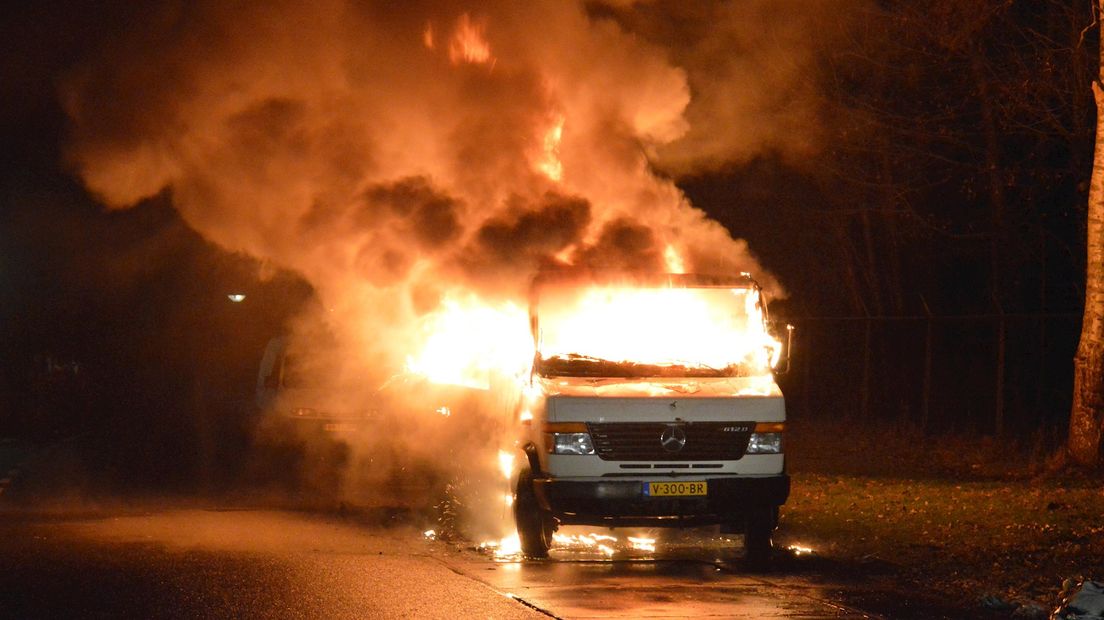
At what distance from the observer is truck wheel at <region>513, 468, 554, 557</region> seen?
38.1ft

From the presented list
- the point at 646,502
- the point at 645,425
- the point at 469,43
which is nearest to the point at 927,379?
the point at 469,43

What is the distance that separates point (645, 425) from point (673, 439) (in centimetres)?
25

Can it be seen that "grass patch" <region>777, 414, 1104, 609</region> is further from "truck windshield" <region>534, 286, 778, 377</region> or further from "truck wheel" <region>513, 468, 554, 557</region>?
"truck wheel" <region>513, 468, 554, 557</region>

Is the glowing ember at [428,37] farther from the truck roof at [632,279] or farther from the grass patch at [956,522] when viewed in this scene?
the grass patch at [956,522]

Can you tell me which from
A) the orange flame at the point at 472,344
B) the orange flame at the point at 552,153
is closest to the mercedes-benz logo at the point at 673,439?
the orange flame at the point at 472,344

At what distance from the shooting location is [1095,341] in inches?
676

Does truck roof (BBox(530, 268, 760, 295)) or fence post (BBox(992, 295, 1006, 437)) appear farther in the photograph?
fence post (BBox(992, 295, 1006, 437))

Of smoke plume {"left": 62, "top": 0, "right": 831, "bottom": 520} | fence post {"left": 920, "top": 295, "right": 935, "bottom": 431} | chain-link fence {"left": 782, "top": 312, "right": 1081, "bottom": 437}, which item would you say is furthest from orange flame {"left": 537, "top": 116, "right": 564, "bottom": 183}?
fence post {"left": 920, "top": 295, "right": 935, "bottom": 431}

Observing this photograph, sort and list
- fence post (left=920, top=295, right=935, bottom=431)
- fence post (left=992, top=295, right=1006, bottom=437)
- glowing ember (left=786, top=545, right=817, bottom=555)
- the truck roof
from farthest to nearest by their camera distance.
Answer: fence post (left=920, top=295, right=935, bottom=431)
fence post (left=992, top=295, right=1006, bottom=437)
the truck roof
glowing ember (left=786, top=545, right=817, bottom=555)

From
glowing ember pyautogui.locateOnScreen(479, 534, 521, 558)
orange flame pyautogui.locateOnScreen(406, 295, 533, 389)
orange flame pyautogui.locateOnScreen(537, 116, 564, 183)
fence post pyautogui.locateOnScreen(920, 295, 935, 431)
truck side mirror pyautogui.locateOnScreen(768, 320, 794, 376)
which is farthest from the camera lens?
fence post pyautogui.locateOnScreen(920, 295, 935, 431)

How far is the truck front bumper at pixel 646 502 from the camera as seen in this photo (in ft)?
36.3

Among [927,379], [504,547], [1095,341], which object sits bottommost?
[504,547]

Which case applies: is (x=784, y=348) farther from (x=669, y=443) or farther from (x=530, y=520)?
(x=530, y=520)

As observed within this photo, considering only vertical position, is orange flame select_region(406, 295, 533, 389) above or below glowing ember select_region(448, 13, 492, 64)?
below
